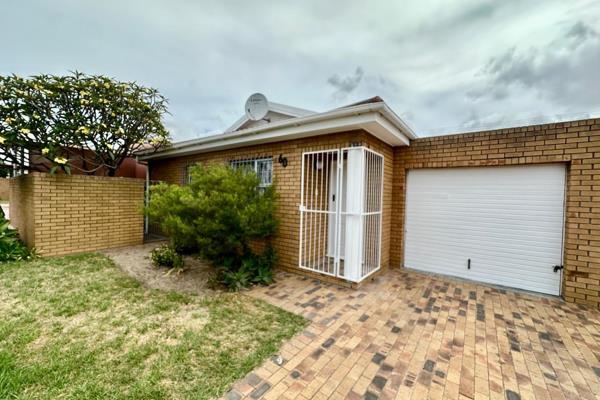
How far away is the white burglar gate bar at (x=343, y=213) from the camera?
167 inches

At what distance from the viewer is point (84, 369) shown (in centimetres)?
213

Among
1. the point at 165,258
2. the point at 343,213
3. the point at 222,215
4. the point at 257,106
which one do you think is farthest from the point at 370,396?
the point at 257,106

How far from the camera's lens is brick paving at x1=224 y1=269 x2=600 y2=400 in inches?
80.7

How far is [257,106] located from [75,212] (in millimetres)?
5226

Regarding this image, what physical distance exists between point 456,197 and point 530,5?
365 centimetres

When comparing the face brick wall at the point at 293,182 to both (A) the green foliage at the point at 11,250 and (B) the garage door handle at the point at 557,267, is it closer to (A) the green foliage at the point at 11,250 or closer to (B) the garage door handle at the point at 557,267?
(B) the garage door handle at the point at 557,267

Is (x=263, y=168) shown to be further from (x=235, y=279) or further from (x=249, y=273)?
(x=235, y=279)

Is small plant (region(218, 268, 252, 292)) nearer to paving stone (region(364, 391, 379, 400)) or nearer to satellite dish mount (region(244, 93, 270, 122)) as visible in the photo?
paving stone (region(364, 391, 379, 400))

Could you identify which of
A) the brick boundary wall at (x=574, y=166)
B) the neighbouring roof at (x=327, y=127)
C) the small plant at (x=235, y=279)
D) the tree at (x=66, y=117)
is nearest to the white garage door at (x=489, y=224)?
the brick boundary wall at (x=574, y=166)

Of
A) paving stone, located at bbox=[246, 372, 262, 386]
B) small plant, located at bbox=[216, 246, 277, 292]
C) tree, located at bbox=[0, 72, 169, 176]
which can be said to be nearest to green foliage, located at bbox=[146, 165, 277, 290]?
small plant, located at bbox=[216, 246, 277, 292]

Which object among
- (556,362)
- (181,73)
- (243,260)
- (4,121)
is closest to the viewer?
(556,362)

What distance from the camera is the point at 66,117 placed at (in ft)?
18.4

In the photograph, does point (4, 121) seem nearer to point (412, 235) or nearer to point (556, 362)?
point (412, 235)

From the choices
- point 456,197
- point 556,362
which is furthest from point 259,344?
point 456,197
